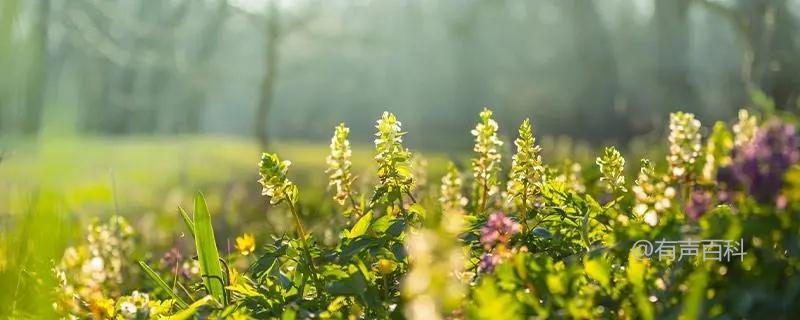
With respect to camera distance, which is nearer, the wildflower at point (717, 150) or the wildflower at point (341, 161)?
the wildflower at point (717, 150)

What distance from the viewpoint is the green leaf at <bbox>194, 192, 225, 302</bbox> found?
7.02 ft

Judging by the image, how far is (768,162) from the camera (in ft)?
5.10

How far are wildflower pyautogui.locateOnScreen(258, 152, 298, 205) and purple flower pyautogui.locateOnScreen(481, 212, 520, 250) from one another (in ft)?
1.32

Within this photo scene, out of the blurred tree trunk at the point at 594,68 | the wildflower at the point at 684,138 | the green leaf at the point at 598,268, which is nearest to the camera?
the green leaf at the point at 598,268

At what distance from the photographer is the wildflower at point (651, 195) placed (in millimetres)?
1855

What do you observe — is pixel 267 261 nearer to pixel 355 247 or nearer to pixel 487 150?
pixel 355 247

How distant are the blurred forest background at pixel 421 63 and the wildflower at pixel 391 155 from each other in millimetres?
9041

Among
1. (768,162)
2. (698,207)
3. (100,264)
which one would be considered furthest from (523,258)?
(100,264)

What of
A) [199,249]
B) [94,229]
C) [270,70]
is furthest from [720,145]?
[270,70]

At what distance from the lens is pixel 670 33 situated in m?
28.8

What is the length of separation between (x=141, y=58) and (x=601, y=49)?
25.0m

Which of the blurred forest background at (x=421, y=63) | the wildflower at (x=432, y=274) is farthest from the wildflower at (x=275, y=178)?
the blurred forest background at (x=421, y=63)

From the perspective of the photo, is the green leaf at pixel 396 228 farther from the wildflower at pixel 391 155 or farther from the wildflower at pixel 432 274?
the wildflower at pixel 432 274

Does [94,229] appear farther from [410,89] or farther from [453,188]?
[410,89]
